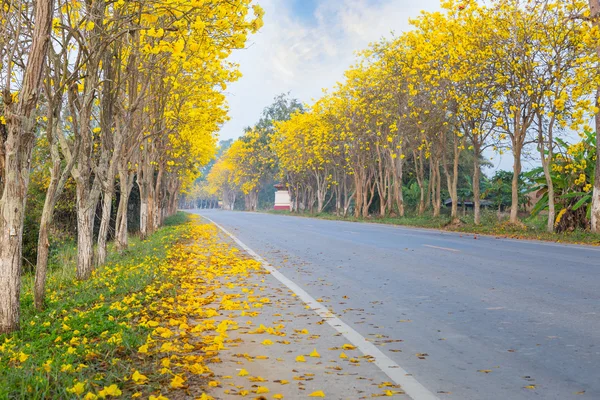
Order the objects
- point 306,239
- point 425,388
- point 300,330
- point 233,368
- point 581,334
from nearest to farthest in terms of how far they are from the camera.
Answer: point 425,388
point 233,368
point 581,334
point 300,330
point 306,239

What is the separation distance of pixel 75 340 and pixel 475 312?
4667 millimetres

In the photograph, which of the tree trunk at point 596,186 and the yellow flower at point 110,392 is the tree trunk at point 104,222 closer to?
the yellow flower at point 110,392

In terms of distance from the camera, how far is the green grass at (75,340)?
180 inches

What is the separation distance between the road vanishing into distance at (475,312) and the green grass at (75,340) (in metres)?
2.38

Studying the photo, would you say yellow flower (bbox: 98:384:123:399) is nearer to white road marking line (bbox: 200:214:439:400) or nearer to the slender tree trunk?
white road marking line (bbox: 200:214:439:400)

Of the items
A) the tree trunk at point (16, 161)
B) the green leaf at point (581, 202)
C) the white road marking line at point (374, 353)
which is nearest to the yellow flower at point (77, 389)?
the white road marking line at point (374, 353)

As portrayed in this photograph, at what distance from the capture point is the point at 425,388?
4.69 meters

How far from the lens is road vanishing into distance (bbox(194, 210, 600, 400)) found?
16.3ft

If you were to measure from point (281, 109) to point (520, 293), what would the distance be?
76647 millimetres

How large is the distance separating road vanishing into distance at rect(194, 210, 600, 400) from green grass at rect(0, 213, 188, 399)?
2.38 metres

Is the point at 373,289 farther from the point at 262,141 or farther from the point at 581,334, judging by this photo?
the point at 262,141

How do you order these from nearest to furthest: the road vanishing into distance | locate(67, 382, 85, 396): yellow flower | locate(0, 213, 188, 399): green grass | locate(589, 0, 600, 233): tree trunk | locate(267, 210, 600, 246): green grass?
locate(67, 382, 85, 396): yellow flower < locate(0, 213, 188, 399): green grass < the road vanishing into distance < locate(267, 210, 600, 246): green grass < locate(589, 0, 600, 233): tree trunk

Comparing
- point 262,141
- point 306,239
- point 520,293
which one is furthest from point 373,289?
point 262,141

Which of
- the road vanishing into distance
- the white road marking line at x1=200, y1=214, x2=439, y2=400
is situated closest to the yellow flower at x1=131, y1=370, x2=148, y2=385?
the white road marking line at x1=200, y1=214, x2=439, y2=400
